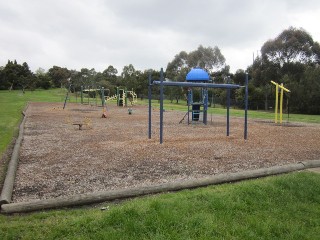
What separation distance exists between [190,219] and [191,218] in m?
0.03

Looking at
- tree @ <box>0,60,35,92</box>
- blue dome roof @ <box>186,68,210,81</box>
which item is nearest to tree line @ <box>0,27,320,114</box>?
blue dome roof @ <box>186,68,210,81</box>

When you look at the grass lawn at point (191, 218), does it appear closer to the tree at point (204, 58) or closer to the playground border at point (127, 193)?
the playground border at point (127, 193)

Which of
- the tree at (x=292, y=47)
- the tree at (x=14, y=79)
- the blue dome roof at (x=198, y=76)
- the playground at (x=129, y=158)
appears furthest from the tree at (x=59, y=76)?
the playground at (x=129, y=158)

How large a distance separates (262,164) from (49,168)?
484cm

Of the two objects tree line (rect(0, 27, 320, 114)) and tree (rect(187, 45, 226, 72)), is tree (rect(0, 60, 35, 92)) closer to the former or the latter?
tree line (rect(0, 27, 320, 114))

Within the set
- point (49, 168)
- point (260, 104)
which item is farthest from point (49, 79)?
point (49, 168)

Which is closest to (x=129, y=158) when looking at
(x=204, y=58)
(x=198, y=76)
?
(x=198, y=76)

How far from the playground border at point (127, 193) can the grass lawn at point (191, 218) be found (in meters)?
0.14

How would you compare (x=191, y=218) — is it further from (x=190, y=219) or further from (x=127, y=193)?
(x=127, y=193)

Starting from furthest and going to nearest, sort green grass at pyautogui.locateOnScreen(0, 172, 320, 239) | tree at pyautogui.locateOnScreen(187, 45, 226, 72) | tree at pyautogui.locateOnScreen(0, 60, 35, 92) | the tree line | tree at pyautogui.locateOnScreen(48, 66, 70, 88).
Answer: tree at pyautogui.locateOnScreen(48, 66, 70, 88) < tree at pyautogui.locateOnScreen(0, 60, 35, 92) < tree at pyautogui.locateOnScreen(187, 45, 226, 72) < the tree line < green grass at pyautogui.locateOnScreen(0, 172, 320, 239)

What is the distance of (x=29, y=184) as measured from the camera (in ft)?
20.7

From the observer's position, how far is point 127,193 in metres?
5.55

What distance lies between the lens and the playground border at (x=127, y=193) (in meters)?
4.94

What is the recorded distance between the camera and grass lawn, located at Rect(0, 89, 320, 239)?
4.34 metres
